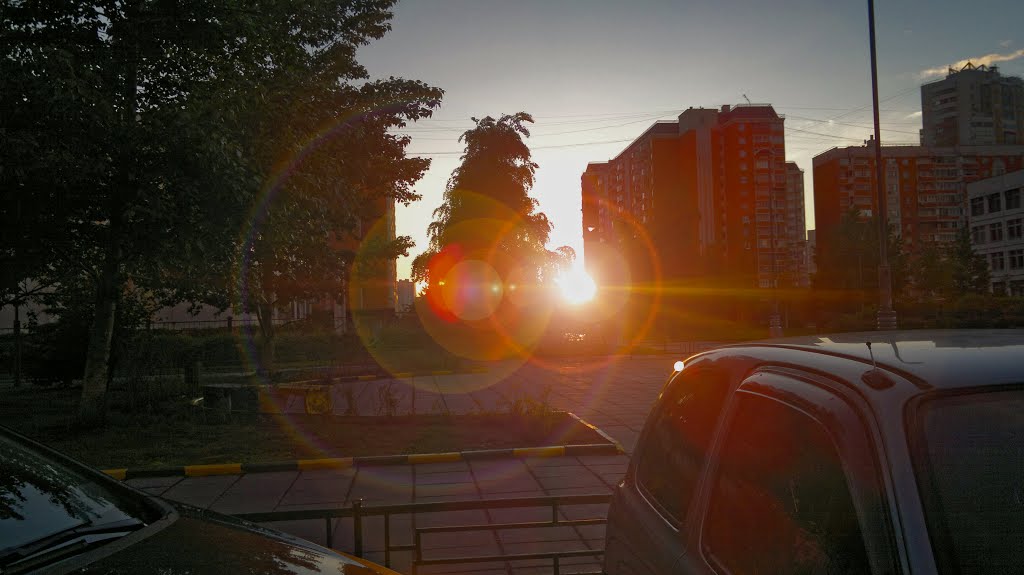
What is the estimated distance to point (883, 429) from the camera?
151 cm

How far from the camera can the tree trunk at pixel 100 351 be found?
521 inches

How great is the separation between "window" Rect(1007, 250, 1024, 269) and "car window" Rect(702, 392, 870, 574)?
87.3 m

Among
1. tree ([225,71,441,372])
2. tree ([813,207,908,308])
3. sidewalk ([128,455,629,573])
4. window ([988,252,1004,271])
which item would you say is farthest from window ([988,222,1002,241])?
sidewalk ([128,455,629,573])

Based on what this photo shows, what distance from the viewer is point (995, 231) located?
7875cm

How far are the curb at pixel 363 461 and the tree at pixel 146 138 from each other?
3.72m

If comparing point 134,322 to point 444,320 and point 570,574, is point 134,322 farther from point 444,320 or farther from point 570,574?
point 444,320

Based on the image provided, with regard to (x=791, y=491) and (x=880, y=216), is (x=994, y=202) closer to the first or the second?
(x=880, y=216)

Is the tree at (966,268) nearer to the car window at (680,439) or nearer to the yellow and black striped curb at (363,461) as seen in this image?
the yellow and black striped curb at (363,461)

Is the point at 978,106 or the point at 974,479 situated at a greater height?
the point at 978,106

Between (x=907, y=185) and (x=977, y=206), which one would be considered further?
(x=907, y=185)

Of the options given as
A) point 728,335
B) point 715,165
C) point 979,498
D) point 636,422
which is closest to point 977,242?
point 715,165

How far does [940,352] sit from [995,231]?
91.2 meters

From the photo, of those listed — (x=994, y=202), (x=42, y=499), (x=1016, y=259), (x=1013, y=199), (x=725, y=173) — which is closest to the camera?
(x=42, y=499)

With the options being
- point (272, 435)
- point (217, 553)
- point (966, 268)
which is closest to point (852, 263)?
point (966, 268)
